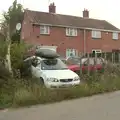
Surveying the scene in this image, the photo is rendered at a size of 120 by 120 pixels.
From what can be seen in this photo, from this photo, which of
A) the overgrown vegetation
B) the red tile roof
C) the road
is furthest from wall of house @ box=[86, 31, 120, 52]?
the road

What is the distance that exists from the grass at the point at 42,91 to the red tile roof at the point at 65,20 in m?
23.9

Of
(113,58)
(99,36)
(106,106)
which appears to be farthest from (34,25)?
(106,106)

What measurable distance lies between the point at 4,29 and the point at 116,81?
6364 millimetres

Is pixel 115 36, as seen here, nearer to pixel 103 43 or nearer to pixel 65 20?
pixel 103 43

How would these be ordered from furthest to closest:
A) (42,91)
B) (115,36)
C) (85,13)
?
(85,13), (115,36), (42,91)

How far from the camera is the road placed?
9602mm

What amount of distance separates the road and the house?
2589 cm

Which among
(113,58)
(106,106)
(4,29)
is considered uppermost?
(4,29)

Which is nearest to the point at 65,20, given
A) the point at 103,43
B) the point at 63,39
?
the point at 63,39

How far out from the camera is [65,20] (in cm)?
4303

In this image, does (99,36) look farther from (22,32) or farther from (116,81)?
(116,81)

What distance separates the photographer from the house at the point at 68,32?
129 ft

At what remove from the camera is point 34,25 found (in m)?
38.8

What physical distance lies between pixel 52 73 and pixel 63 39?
2623 centimetres
